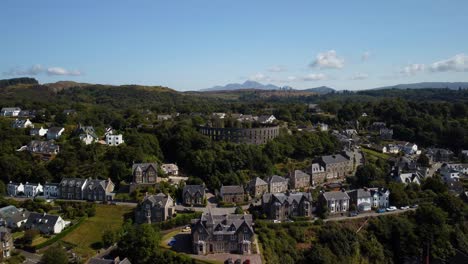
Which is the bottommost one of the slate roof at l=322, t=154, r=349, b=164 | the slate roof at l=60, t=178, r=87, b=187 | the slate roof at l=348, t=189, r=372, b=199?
the slate roof at l=348, t=189, r=372, b=199

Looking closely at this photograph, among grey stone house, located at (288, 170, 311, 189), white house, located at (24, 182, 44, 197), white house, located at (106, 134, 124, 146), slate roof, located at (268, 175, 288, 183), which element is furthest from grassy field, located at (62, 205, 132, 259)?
grey stone house, located at (288, 170, 311, 189)

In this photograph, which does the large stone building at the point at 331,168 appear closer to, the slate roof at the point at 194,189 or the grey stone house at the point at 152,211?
the slate roof at the point at 194,189

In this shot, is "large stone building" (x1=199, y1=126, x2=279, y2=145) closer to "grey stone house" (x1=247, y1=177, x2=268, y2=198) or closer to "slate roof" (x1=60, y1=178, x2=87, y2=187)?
"grey stone house" (x1=247, y1=177, x2=268, y2=198)

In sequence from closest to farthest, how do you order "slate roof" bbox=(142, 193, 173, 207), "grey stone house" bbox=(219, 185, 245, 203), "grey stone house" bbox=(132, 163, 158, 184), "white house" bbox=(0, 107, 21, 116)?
"slate roof" bbox=(142, 193, 173, 207) < "grey stone house" bbox=(219, 185, 245, 203) < "grey stone house" bbox=(132, 163, 158, 184) < "white house" bbox=(0, 107, 21, 116)

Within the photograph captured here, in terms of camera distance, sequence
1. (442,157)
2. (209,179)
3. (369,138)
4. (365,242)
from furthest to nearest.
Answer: (369,138), (442,157), (209,179), (365,242)

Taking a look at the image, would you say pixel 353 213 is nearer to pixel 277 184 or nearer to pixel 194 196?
pixel 277 184

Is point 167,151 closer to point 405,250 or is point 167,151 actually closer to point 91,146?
point 91,146

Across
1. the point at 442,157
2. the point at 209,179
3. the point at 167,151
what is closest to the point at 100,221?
the point at 209,179

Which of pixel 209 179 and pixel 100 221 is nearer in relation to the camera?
pixel 100 221
